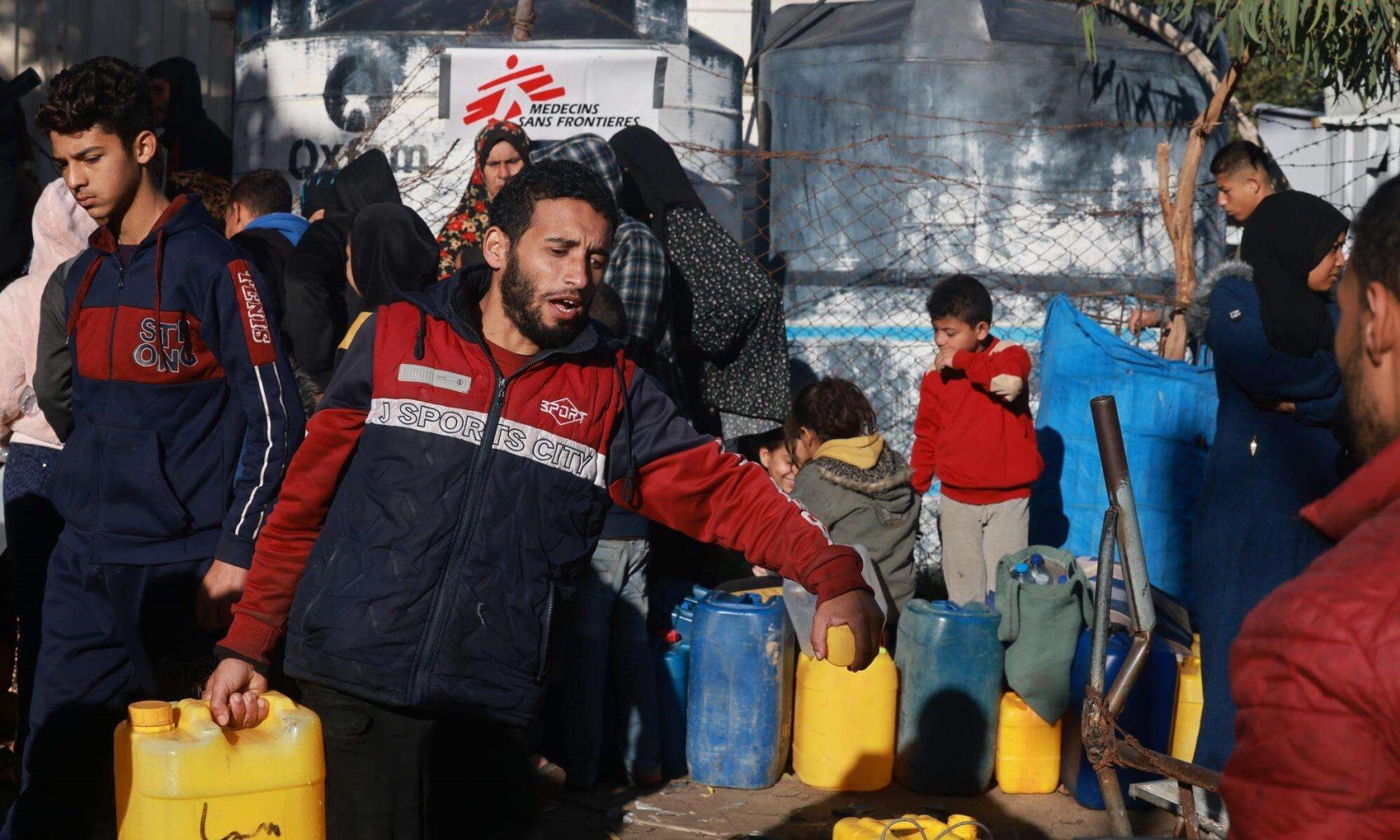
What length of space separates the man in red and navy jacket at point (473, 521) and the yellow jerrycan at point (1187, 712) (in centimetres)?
305

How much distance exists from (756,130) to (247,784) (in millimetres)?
7894

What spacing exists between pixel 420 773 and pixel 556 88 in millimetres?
5452

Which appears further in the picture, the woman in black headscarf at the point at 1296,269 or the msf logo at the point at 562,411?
the woman in black headscarf at the point at 1296,269

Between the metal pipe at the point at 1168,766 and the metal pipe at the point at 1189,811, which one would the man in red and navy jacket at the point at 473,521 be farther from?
the metal pipe at the point at 1189,811

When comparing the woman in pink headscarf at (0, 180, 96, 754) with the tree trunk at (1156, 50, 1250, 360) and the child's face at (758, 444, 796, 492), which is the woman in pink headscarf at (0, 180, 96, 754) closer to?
the child's face at (758, 444, 796, 492)

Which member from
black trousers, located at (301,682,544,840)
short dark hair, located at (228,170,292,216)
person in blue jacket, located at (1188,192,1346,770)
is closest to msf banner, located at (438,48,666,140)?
short dark hair, located at (228,170,292,216)

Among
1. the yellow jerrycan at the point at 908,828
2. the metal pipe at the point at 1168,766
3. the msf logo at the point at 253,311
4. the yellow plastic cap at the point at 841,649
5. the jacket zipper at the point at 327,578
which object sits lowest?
the yellow jerrycan at the point at 908,828

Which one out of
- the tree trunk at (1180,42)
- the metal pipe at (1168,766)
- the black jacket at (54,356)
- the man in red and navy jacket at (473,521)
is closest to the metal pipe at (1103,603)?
→ the metal pipe at (1168,766)

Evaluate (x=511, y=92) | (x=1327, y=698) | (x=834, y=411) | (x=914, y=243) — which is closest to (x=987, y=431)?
(x=834, y=411)

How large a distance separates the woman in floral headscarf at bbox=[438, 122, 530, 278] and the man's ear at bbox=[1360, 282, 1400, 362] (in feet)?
14.7

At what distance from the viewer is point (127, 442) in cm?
358

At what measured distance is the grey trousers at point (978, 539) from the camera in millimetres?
6398

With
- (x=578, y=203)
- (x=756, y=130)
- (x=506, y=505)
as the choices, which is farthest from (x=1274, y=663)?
(x=756, y=130)

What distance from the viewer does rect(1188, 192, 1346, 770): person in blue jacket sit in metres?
4.38
